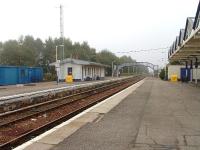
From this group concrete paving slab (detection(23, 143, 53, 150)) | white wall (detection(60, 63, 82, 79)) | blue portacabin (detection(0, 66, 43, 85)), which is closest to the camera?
concrete paving slab (detection(23, 143, 53, 150))

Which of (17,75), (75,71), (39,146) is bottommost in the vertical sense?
(39,146)

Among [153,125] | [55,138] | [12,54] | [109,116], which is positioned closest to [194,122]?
[153,125]

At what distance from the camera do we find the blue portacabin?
42.6m

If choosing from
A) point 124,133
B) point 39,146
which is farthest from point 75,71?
point 39,146

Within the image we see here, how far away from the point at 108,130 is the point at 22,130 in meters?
3.12

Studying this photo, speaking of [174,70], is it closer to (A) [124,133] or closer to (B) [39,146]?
(A) [124,133]

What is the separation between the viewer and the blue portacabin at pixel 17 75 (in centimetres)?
4263

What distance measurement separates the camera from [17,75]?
45.8 metres

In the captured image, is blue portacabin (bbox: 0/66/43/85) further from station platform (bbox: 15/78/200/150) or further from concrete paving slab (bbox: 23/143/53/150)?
concrete paving slab (bbox: 23/143/53/150)

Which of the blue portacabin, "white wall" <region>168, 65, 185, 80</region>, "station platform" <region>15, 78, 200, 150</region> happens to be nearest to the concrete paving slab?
"station platform" <region>15, 78, 200, 150</region>

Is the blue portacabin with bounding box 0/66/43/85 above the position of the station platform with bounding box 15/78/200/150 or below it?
above

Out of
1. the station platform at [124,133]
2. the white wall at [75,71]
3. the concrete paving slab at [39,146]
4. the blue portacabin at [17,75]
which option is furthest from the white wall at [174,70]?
the concrete paving slab at [39,146]

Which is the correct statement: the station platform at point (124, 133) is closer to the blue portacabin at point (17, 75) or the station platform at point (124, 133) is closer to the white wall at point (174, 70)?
the blue portacabin at point (17, 75)

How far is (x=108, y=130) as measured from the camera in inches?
429
